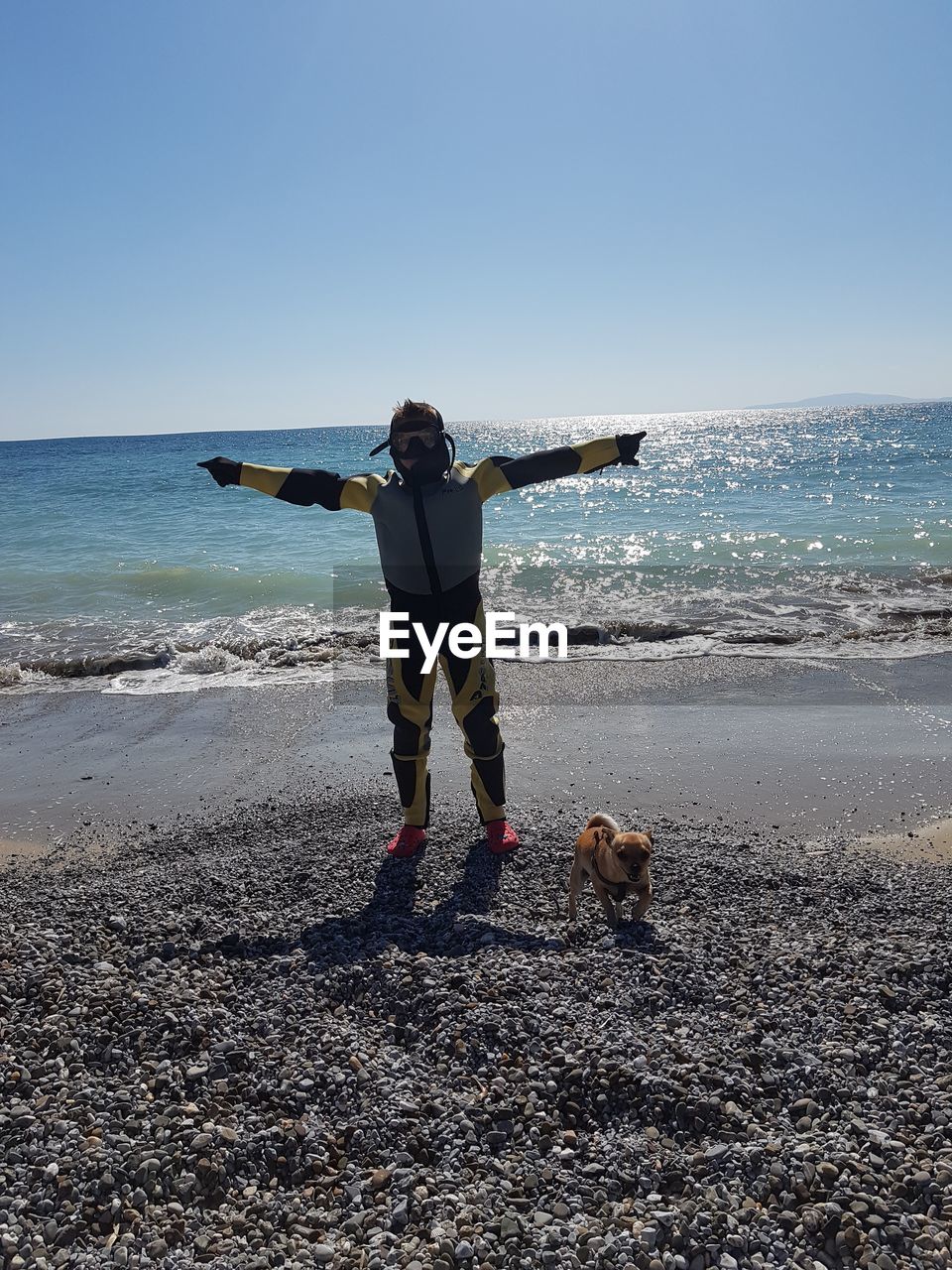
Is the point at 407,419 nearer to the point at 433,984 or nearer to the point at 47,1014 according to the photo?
the point at 433,984

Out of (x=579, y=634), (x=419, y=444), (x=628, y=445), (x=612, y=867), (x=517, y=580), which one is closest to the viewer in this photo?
(x=612, y=867)

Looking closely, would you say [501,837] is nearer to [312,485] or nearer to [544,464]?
[544,464]

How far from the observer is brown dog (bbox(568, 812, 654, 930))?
13.9ft

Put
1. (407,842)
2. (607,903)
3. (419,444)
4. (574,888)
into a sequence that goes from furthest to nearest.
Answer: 1. (407,842)
2. (419,444)
3. (574,888)
4. (607,903)

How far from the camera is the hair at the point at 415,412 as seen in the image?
5371 millimetres

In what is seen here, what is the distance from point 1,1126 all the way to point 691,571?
1601cm

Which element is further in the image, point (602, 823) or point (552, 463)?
point (552, 463)

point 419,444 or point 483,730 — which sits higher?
point 419,444

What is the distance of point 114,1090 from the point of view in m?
3.21

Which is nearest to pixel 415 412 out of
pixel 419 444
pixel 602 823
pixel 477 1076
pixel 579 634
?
pixel 419 444

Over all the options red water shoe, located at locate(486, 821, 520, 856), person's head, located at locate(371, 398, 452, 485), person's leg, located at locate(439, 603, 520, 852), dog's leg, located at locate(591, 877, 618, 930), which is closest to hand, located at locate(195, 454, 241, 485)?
person's head, located at locate(371, 398, 452, 485)

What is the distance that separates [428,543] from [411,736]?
53.1 inches

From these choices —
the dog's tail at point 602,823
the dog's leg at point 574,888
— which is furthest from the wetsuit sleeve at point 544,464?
the dog's leg at point 574,888

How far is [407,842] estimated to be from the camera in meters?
5.65
